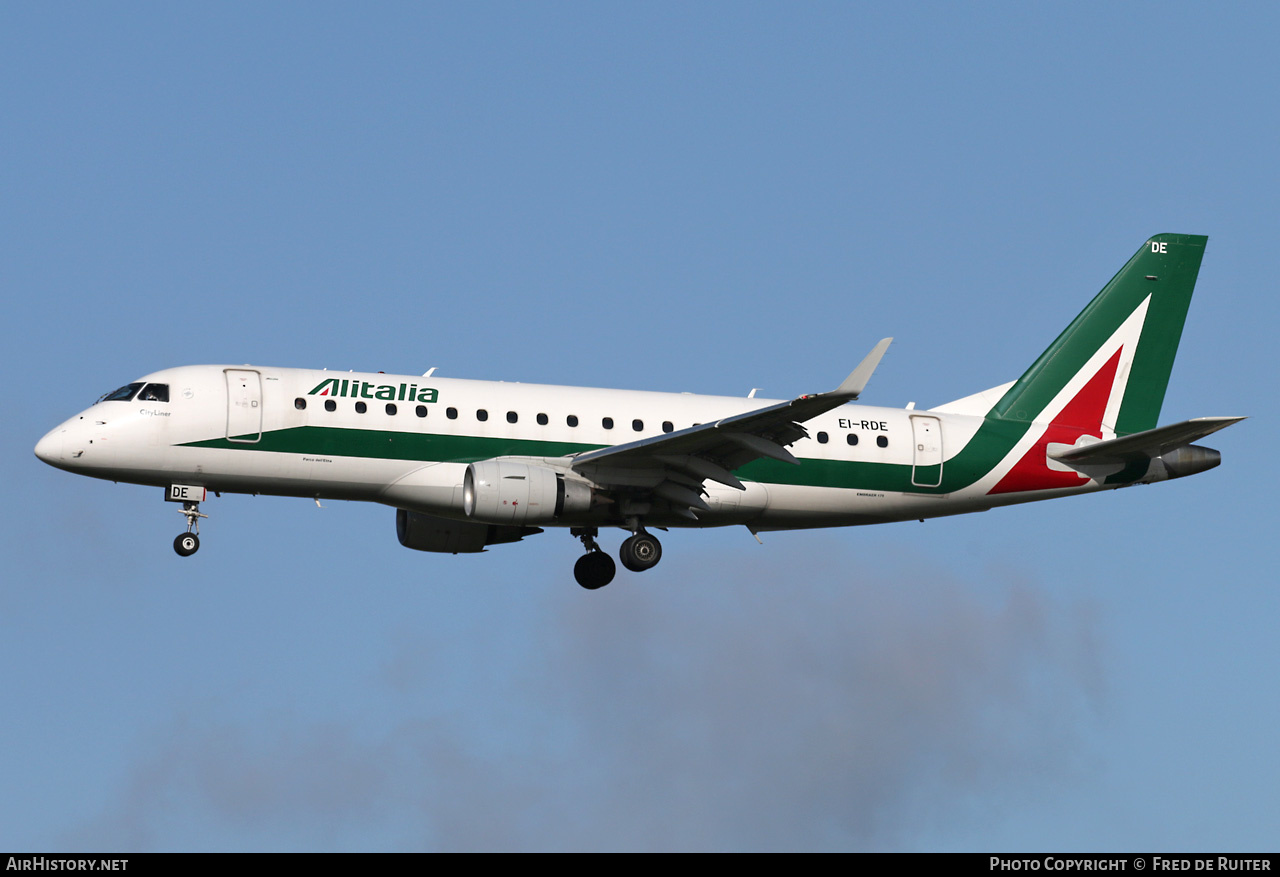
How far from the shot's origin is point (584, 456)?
40.9 metres

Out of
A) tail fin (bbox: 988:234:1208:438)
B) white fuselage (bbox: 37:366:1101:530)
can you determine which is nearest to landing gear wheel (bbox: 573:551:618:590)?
white fuselage (bbox: 37:366:1101:530)

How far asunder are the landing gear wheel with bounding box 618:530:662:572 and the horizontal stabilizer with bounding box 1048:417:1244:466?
35.9ft

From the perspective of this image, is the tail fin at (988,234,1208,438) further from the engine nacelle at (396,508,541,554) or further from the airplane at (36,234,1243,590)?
the engine nacelle at (396,508,541,554)

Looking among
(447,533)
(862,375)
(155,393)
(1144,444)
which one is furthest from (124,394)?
(1144,444)

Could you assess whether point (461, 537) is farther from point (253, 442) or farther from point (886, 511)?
point (886, 511)

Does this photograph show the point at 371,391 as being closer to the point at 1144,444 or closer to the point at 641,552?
the point at 641,552

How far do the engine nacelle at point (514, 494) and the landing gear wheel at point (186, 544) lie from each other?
245 inches

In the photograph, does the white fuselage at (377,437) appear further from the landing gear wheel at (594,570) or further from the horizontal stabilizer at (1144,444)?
the horizontal stabilizer at (1144,444)

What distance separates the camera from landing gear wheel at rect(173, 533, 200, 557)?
4028cm

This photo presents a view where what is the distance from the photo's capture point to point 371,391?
134ft

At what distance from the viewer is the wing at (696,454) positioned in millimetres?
38625

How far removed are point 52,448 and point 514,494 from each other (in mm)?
10503

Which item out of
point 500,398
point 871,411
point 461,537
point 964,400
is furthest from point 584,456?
point 964,400
